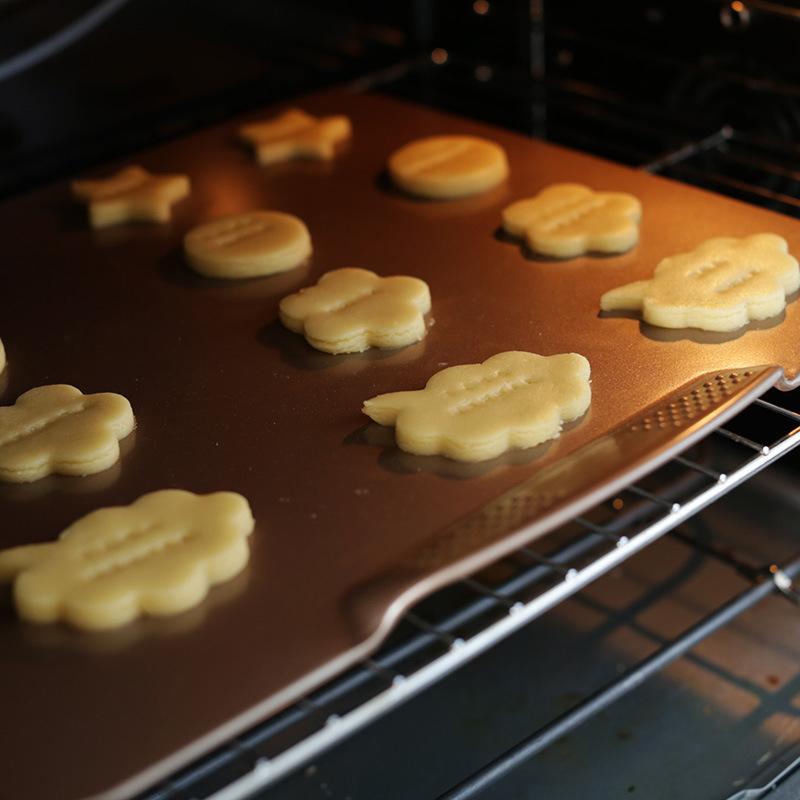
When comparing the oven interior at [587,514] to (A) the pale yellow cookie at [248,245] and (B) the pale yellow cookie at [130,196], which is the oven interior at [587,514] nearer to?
(B) the pale yellow cookie at [130,196]

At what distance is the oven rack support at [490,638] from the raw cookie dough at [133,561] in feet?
0.38

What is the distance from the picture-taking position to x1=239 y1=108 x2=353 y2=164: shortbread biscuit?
1.64 meters

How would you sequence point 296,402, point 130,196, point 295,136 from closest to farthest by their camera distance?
point 296,402 < point 130,196 < point 295,136

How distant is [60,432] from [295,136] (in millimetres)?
650

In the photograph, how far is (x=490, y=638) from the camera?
2.95 feet

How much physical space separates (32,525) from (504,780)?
1.72 ft

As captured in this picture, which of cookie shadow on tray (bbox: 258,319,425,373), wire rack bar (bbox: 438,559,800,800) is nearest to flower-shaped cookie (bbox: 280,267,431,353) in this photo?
cookie shadow on tray (bbox: 258,319,425,373)

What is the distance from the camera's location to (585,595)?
4.96ft

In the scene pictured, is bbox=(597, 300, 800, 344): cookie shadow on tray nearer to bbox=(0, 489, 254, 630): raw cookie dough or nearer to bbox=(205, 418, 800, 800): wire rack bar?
bbox=(205, 418, 800, 800): wire rack bar

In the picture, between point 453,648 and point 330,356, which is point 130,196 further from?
point 453,648

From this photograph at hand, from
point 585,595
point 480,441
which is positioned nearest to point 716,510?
point 585,595

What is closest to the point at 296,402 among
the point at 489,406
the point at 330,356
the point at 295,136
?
the point at 330,356

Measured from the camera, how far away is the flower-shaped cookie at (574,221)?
1362mm

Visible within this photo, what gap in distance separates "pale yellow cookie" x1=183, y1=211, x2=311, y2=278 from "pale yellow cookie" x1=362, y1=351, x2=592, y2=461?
299 mm
